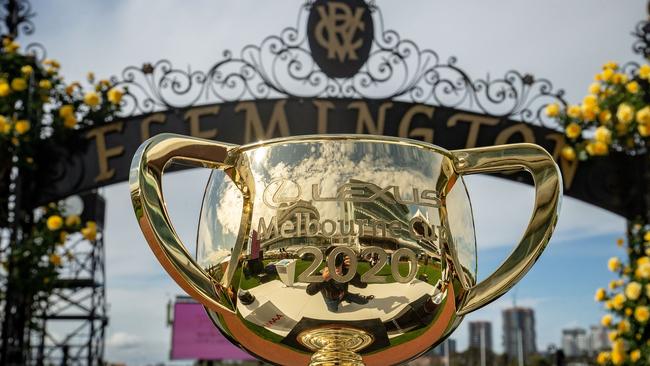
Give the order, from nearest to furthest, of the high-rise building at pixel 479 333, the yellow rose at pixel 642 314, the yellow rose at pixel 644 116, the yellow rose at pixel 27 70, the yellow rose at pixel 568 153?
the yellow rose at pixel 642 314
the yellow rose at pixel 644 116
the yellow rose at pixel 27 70
the yellow rose at pixel 568 153
the high-rise building at pixel 479 333

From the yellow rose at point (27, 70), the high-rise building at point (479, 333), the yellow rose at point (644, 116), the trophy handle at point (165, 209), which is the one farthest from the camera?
the high-rise building at point (479, 333)

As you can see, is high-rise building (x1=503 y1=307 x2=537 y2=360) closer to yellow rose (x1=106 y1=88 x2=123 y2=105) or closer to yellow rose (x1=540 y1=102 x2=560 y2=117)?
yellow rose (x1=540 y1=102 x2=560 y2=117)

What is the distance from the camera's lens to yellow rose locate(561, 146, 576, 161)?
11.4 feet

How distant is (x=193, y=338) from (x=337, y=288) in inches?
346

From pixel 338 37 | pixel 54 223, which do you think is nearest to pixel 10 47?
pixel 54 223

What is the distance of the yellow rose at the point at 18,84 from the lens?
11.0 ft

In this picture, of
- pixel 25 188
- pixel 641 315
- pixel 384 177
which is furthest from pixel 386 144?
pixel 25 188

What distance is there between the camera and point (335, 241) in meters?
0.48

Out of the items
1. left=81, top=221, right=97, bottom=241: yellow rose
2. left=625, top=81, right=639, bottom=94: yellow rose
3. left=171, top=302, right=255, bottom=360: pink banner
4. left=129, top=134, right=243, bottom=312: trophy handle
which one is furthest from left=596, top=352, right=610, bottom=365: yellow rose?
left=171, top=302, right=255, bottom=360: pink banner

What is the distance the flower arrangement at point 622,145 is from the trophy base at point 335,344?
303 centimetres

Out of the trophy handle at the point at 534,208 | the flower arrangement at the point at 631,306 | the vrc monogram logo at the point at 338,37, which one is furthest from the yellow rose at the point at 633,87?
the trophy handle at the point at 534,208

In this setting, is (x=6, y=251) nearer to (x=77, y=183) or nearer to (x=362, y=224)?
(x=77, y=183)

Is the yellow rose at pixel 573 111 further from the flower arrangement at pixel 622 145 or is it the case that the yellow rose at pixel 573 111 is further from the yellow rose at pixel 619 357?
the yellow rose at pixel 619 357

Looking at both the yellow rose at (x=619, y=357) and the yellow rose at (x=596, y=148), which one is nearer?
the yellow rose at (x=619, y=357)
